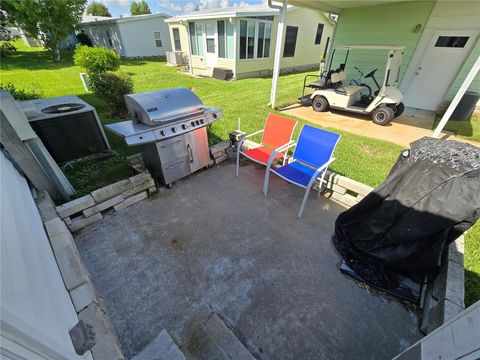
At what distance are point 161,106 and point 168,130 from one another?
12.8 inches

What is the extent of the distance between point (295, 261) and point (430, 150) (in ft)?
5.26

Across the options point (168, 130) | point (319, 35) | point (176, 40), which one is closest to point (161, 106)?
point (168, 130)

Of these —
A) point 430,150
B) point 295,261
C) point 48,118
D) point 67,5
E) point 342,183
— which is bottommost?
point 295,261

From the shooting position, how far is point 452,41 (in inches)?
230

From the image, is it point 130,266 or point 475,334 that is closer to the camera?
point 475,334

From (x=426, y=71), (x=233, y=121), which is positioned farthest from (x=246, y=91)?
(x=426, y=71)

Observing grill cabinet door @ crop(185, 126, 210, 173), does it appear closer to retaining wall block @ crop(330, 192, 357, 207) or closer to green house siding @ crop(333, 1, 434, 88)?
retaining wall block @ crop(330, 192, 357, 207)

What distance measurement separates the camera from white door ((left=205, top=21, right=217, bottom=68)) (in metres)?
10.3

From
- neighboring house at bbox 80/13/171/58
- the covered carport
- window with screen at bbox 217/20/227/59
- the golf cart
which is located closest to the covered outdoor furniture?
the covered carport

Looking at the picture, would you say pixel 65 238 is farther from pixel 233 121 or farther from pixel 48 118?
pixel 233 121

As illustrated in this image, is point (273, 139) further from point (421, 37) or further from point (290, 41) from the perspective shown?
point (290, 41)

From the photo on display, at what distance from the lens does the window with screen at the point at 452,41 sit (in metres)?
5.72

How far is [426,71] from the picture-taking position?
21.0ft

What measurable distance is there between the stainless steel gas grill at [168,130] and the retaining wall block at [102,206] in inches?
24.9
